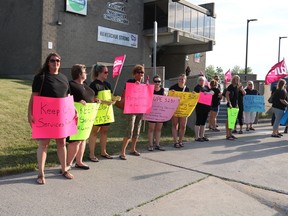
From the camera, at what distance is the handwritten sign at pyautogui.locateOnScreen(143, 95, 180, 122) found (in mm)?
7762

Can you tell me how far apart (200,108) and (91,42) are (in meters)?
13.9

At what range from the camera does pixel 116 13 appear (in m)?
23.0

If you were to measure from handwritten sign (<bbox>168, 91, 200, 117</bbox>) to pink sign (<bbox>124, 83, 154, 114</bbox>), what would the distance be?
1126 mm

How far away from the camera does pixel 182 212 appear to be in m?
4.35

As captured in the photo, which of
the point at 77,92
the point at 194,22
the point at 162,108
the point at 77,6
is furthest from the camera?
the point at 194,22

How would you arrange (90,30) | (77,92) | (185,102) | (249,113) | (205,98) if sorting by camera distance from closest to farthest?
(77,92), (185,102), (205,98), (249,113), (90,30)

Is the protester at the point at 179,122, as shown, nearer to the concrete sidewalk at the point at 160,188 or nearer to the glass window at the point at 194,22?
the concrete sidewalk at the point at 160,188

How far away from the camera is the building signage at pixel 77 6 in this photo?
19.8 m

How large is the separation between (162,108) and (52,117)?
3.42 meters

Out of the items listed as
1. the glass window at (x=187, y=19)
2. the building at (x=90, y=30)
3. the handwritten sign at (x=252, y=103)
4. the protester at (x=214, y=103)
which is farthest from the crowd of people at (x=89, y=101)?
the glass window at (x=187, y=19)

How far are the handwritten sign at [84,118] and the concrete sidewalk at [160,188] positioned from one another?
636 mm

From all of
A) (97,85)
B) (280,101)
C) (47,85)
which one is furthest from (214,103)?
(47,85)

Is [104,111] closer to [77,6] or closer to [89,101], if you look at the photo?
[89,101]

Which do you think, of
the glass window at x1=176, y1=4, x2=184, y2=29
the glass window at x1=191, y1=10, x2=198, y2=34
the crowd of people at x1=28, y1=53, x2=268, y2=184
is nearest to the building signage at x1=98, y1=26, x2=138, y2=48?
the glass window at x1=176, y1=4, x2=184, y2=29
